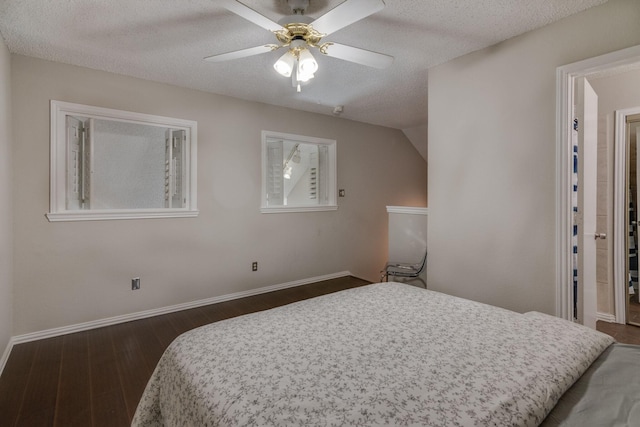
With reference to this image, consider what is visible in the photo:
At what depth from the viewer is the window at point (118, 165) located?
2754mm

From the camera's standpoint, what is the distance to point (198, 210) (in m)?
3.44

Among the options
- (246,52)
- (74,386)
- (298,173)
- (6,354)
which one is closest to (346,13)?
(246,52)

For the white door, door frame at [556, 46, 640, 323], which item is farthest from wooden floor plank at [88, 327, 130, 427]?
the white door

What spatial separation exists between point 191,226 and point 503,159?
3.06m

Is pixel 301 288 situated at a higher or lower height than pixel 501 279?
lower

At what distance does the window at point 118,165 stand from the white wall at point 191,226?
0.08 m

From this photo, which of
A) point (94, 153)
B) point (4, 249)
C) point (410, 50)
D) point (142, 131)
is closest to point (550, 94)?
point (410, 50)

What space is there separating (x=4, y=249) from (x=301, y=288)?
2844 millimetres

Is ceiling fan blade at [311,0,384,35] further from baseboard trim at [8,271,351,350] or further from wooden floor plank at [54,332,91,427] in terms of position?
baseboard trim at [8,271,351,350]

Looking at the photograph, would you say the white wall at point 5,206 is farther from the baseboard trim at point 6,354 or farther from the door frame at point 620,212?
the door frame at point 620,212

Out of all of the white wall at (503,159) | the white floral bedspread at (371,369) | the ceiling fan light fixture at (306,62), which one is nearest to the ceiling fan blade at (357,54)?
the ceiling fan light fixture at (306,62)

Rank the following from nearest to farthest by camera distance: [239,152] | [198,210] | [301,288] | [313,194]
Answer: [198,210], [239,152], [301,288], [313,194]

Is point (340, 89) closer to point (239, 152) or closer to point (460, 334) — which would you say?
point (239, 152)

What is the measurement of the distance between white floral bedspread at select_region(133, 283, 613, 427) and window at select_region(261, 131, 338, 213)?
2.73m
